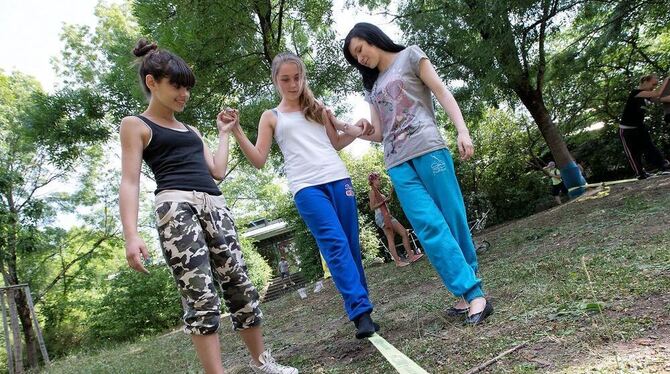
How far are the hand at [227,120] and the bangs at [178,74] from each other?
32 centimetres

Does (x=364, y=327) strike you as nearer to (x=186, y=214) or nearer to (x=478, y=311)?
(x=478, y=311)

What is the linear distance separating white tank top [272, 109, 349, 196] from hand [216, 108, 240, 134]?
250 millimetres

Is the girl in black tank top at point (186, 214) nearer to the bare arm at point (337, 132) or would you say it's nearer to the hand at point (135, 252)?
the hand at point (135, 252)

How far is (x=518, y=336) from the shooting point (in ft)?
5.42

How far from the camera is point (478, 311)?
2.01 meters

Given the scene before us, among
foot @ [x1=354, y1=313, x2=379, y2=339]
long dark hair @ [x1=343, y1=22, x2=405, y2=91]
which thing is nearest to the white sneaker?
foot @ [x1=354, y1=313, x2=379, y2=339]

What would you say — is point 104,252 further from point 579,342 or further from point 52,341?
point 579,342

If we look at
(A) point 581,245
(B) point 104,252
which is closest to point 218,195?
(A) point 581,245

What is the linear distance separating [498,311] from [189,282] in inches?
55.8

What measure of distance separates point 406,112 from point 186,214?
1.28 m

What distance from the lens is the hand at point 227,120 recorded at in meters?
2.35

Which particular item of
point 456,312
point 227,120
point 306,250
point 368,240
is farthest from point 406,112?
point 306,250

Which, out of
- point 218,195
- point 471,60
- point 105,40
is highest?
point 105,40

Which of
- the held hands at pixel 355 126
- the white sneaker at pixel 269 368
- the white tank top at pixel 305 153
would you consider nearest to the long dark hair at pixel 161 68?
the white tank top at pixel 305 153
